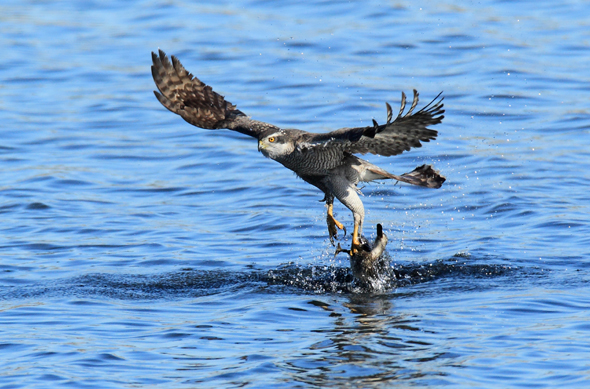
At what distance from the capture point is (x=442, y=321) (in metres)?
7.38

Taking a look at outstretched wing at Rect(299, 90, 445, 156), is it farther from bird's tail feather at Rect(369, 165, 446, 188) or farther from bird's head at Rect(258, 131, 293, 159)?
bird's tail feather at Rect(369, 165, 446, 188)

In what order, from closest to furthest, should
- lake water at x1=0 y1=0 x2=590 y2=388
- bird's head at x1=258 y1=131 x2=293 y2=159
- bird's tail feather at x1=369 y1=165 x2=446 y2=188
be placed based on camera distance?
lake water at x1=0 y1=0 x2=590 y2=388, bird's head at x1=258 y1=131 x2=293 y2=159, bird's tail feather at x1=369 y1=165 x2=446 y2=188

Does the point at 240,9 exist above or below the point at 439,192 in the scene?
above

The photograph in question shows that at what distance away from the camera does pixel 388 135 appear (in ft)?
26.2

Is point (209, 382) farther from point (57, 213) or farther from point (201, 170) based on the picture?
point (201, 170)

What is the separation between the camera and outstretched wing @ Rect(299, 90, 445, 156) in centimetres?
742

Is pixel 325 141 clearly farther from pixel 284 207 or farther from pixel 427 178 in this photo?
pixel 284 207

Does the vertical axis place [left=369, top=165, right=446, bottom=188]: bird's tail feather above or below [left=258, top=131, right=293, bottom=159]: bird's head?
below

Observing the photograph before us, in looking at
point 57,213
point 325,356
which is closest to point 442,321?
point 325,356

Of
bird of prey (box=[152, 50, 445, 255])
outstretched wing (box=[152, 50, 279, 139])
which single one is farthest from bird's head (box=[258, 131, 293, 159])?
outstretched wing (box=[152, 50, 279, 139])

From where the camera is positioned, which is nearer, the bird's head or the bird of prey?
the bird of prey

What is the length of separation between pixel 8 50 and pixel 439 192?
11.8 m

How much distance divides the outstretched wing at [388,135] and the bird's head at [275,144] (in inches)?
5.5

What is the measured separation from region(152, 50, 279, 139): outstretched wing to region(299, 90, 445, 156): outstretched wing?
3.63 feet
